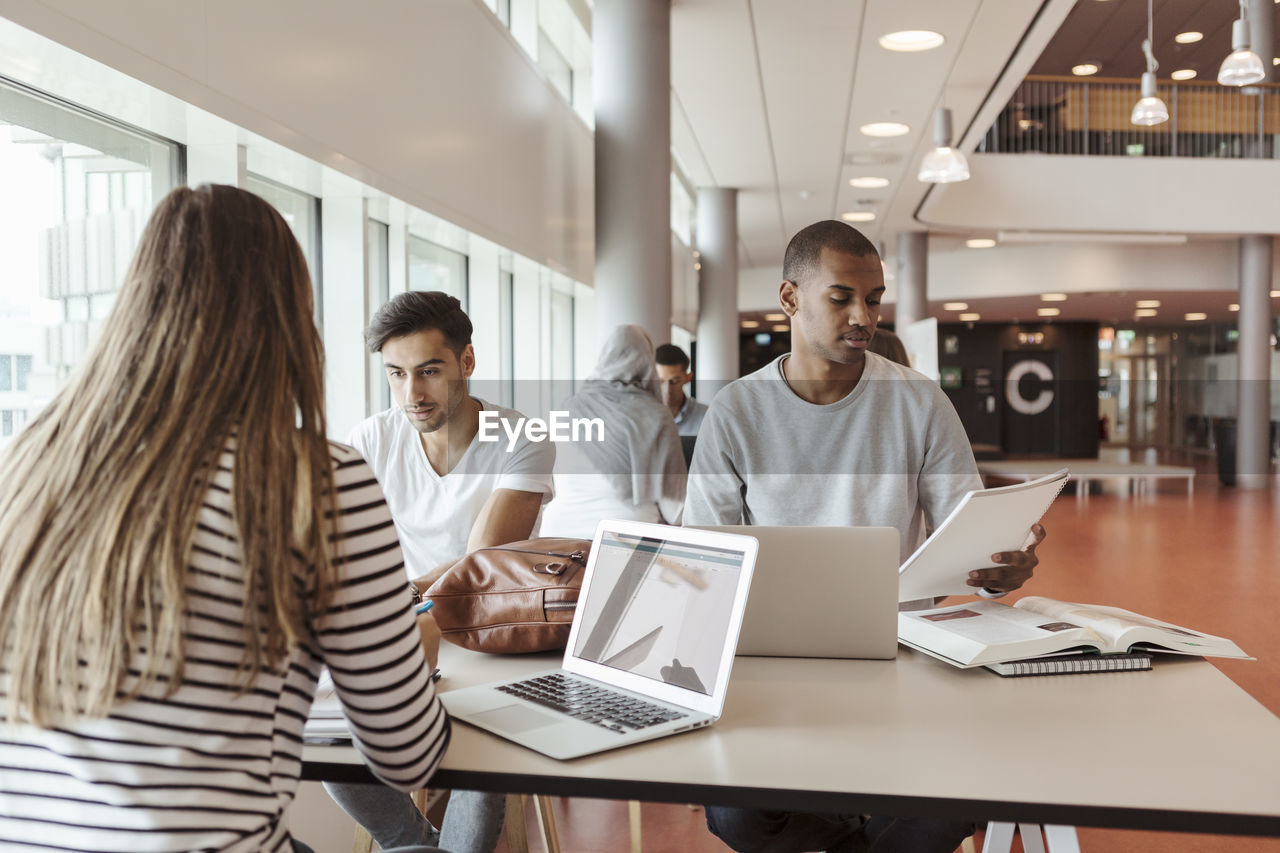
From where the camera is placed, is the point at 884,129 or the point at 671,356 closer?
the point at 671,356

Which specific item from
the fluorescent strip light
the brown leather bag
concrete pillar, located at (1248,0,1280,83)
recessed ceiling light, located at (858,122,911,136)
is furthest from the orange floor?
concrete pillar, located at (1248,0,1280,83)

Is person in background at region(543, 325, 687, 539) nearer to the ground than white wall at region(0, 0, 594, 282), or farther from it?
nearer to the ground

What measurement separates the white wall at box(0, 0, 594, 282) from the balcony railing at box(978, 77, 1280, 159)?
8999mm

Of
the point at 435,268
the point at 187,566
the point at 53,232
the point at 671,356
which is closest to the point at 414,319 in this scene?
the point at 53,232

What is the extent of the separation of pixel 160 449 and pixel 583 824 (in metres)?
2.41

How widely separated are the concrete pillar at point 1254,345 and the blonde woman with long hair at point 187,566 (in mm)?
14958

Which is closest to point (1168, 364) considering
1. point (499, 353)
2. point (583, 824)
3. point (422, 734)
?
point (499, 353)

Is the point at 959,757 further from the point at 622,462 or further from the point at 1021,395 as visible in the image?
the point at 1021,395

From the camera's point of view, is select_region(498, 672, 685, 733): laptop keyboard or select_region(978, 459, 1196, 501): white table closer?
select_region(498, 672, 685, 733): laptop keyboard

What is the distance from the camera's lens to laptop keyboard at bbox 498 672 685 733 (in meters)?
1.45

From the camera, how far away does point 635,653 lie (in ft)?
5.36

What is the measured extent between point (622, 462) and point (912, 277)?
1113 cm

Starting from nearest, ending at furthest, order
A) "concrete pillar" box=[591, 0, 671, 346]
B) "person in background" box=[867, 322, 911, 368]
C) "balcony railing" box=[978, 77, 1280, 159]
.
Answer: "person in background" box=[867, 322, 911, 368] → "concrete pillar" box=[591, 0, 671, 346] → "balcony railing" box=[978, 77, 1280, 159]

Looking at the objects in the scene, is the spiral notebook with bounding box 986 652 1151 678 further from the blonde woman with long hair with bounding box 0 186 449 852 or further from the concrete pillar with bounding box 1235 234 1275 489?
the concrete pillar with bounding box 1235 234 1275 489
